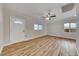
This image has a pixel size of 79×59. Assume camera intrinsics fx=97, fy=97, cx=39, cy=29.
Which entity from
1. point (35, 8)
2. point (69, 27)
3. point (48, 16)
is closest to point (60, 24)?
point (69, 27)

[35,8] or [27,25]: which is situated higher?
[35,8]

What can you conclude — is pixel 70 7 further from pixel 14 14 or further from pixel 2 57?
pixel 2 57

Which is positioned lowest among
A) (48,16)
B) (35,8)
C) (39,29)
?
(39,29)

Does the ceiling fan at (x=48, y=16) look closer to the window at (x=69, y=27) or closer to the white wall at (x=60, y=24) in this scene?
the white wall at (x=60, y=24)

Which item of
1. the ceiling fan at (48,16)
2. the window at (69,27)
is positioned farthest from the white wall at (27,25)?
the window at (69,27)

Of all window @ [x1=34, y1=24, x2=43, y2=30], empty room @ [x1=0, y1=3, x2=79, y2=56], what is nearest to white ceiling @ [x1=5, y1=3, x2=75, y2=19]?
empty room @ [x1=0, y1=3, x2=79, y2=56]

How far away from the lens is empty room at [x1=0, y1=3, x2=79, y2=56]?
5.60ft

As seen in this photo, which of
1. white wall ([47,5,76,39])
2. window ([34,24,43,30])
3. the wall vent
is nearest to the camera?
the wall vent

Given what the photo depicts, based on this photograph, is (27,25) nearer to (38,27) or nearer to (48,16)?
(38,27)

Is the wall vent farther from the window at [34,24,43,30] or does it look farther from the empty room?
the window at [34,24,43,30]

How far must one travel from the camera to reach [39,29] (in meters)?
1.92

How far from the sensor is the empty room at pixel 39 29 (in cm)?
171

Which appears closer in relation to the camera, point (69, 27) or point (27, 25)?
point (69, 27)

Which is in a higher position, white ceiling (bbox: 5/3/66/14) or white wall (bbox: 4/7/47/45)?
white ceiling (bbox: 5/3/66/14)
